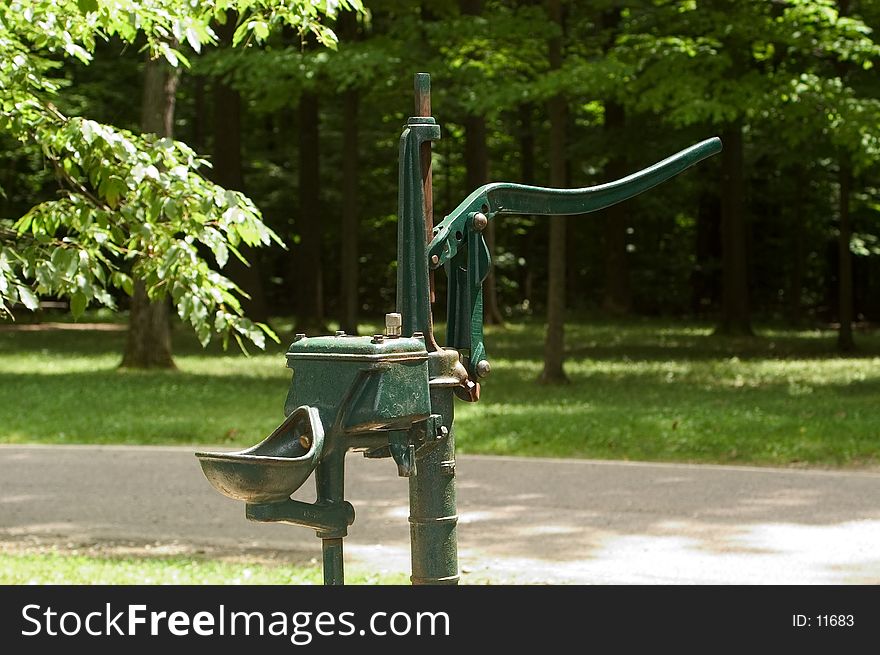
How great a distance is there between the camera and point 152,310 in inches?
787

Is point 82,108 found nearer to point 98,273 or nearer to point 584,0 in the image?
point 584,0

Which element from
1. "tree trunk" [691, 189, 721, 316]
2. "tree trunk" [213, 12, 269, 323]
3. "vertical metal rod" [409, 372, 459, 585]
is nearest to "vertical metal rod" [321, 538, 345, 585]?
"vertical metal rod" [409, 372, 459, 585]

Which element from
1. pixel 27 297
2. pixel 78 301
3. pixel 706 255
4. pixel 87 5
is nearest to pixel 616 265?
pixel 706 255

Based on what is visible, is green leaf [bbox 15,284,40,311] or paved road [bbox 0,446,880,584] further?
paved road [bbox 0,446,880,584]

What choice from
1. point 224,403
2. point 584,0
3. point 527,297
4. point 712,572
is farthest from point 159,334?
point 527,297

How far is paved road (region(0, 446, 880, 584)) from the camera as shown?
759 centimetres

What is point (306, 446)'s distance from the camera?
2.35 metres

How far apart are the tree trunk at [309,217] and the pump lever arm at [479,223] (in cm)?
2437

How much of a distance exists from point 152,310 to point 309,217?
7.98m

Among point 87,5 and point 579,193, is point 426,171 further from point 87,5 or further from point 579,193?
point 87,5

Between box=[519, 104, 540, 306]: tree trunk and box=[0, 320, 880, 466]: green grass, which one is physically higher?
box=[519, 104, 540, 306]: tree trunk

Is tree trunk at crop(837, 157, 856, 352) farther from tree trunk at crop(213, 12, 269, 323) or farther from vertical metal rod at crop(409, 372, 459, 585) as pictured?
vertical metal rod at crop(409, 372, 459, 585)

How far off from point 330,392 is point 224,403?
12692mm

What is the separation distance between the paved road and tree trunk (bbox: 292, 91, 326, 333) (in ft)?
51.7
